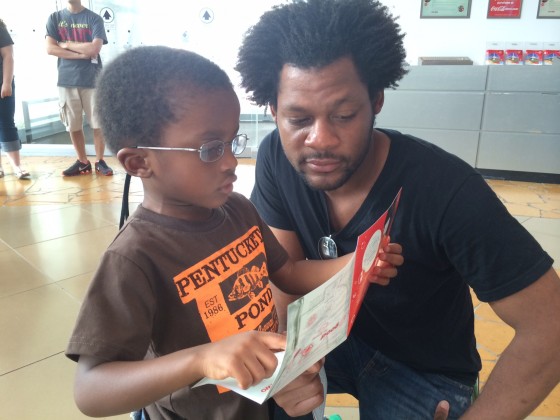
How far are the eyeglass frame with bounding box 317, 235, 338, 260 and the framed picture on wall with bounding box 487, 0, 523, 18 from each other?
4739mm

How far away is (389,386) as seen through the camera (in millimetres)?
1234

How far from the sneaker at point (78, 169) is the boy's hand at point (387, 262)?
4538mm

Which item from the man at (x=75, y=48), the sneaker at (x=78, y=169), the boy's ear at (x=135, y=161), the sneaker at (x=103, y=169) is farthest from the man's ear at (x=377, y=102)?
the sneaker at (x=78, y=169)

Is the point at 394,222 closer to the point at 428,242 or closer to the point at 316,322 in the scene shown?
the point at 428,242

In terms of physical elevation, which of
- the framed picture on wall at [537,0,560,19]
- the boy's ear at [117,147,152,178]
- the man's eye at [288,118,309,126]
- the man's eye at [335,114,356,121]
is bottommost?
the boy's ear at [117,147,152,178]

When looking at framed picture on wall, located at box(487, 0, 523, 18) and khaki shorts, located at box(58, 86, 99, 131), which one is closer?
khaki shorts, located at box(58, 86, 99, 131)

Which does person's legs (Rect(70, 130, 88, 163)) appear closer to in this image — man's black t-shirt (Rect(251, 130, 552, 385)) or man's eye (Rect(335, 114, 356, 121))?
man's black t-shirt (Rect(251, 130, 552, 385))

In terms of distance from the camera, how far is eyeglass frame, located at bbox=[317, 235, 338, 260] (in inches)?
47.7

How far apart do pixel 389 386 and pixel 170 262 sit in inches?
28.5

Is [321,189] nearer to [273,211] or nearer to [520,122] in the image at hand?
[273,211]

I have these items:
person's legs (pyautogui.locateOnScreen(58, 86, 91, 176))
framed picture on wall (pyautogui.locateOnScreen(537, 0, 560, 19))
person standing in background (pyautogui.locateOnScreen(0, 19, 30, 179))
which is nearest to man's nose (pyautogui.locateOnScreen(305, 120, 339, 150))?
person standing in background (pyautogui.locateOnScreen(0, 19, 30, 179))

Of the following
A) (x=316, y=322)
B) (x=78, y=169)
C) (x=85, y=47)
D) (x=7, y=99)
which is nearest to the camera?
(x=316, y=322)

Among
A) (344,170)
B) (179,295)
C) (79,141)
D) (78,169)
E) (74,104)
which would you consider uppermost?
(344,170)

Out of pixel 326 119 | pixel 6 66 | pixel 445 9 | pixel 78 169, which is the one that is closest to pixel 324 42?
pixel 326 119
